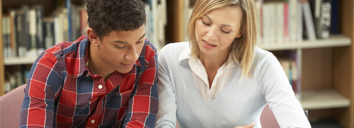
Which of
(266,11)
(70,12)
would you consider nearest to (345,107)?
(266,11)

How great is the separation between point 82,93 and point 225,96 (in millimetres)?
490

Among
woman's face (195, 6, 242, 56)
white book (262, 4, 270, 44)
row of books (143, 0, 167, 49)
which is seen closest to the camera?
woman's face (195, 6, 242, 56)

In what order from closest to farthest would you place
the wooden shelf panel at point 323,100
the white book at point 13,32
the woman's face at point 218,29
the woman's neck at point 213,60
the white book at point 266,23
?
the woman's face at point 218,29 → the woman's neck at point 213,60 → the white book at point 13,32 → the white book at point 266,23 → the wooden shelf panel at point 323,100

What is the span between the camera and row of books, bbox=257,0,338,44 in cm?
268

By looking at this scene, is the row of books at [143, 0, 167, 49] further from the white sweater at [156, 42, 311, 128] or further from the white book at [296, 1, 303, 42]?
the white sweater at [156, 42, 311, 128]

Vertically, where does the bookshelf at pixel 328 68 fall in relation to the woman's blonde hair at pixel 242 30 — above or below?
below

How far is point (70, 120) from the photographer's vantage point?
1441mm

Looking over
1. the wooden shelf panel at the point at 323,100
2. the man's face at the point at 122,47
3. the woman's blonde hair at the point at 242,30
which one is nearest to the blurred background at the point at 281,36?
the wooden shelf panel at the point at 323,100

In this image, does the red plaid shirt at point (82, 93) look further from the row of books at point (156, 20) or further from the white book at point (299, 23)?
the white book at point (299, 23)

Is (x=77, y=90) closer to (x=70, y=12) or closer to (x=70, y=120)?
(x=70, y=120)

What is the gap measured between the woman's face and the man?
0.18 metres

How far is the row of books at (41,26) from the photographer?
96.6 inches

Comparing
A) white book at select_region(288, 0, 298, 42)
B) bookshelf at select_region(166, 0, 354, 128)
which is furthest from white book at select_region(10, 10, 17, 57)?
white book at select_region(288, 0, 298, 42)

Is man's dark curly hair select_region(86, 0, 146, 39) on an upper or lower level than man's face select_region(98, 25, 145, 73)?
upper
